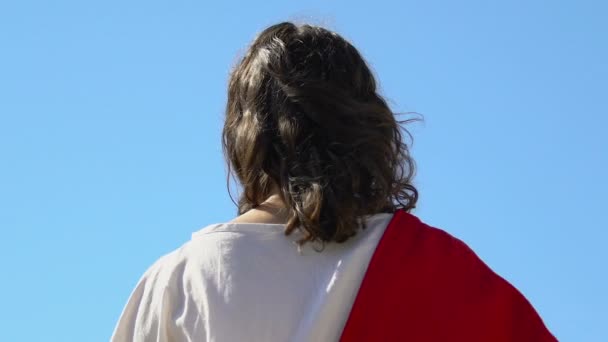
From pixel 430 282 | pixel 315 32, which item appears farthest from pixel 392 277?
pixel 315 32

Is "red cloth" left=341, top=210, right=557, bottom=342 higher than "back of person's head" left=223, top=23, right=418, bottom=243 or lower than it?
lower

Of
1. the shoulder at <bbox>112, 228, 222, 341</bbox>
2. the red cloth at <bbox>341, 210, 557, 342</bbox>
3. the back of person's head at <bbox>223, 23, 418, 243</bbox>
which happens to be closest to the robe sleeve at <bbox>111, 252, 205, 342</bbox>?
the shoulder at <bbox>112, 228, 222, 341</bbox>

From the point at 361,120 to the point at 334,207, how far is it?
0.28 m

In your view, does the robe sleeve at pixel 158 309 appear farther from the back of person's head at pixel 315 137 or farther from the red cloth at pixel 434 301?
the red cloth at pixel 434 301

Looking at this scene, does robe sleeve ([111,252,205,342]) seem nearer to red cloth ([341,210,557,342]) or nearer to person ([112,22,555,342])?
person ([112,22,555,342])

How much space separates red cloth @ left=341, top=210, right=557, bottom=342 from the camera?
11.9ft

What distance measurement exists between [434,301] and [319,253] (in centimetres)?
34

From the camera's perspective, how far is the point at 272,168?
383 cm

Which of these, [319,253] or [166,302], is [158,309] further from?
[319,253]

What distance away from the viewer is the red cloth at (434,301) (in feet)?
11.9

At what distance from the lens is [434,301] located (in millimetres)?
3664

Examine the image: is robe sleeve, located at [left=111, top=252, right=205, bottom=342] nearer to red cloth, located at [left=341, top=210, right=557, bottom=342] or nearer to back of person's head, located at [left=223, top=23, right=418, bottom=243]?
back of person's head, located at [left=223, top=23, right=418, bottom=243]

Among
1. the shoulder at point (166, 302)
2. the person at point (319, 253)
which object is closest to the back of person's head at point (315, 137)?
the person at point (319, 253)

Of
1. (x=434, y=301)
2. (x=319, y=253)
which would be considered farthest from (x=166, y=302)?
(x=434, y=301)
